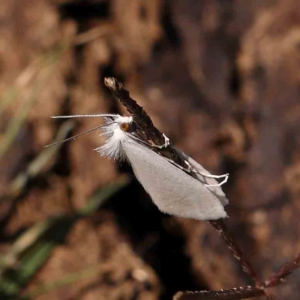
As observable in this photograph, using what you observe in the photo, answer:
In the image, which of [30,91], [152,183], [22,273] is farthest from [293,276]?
[152,183]

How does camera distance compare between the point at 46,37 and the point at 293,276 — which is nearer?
the point at 293,276

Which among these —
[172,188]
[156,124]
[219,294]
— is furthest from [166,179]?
[156,124]

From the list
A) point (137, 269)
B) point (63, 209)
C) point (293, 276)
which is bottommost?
point (293, 276)

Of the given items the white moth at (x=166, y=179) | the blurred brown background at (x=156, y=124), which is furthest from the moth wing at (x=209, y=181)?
the blurred brown background at (x=156, y=124)

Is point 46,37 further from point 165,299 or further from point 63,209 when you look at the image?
point 165,299

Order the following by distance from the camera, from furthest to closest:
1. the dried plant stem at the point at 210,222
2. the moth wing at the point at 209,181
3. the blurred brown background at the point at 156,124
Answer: the blurred brown background at the point at 156,124
the moth wing at the point at 209,181
the dried plant stem at the point at 210,222

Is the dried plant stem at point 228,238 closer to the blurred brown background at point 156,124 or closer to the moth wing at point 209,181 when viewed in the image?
the moth wing at point 209,181
